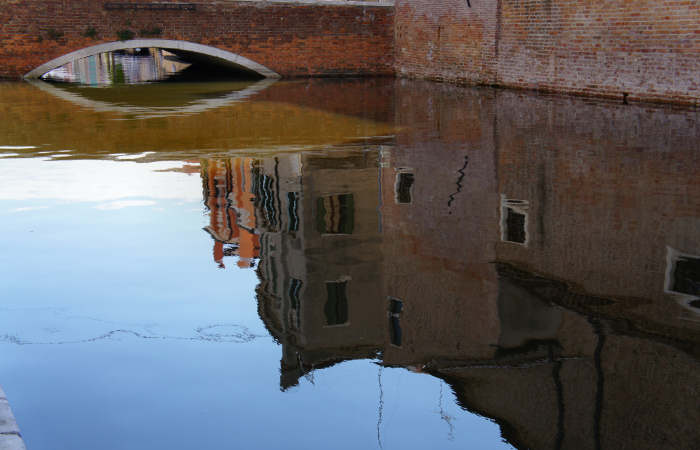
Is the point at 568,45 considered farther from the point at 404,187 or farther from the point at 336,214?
the point at 336,214

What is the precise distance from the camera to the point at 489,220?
664 cm

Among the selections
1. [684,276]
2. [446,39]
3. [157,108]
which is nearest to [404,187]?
[684,276]

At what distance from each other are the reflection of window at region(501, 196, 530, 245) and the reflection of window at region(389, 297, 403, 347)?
60.5 inches

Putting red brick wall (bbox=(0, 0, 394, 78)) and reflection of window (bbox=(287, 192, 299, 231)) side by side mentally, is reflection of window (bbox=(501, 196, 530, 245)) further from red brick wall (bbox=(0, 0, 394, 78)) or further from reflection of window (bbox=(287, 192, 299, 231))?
red brick wall (bbox=(0, 0, 394, 78))

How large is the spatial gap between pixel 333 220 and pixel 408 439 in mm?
3644

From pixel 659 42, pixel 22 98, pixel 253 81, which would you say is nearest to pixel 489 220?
pixel 659 42

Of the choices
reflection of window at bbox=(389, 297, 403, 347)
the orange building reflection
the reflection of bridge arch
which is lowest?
reflection of window at bbox=(389, 297, 403, 347)

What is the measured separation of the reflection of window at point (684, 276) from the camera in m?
4.83

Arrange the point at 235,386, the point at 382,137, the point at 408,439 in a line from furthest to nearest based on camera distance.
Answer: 1. the point at 382,137
2. the point at 235,386
3. the point at 408,439

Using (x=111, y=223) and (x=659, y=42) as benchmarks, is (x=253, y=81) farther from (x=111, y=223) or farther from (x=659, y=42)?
(x=111, y=223)

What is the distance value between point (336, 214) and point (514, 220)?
1.44m

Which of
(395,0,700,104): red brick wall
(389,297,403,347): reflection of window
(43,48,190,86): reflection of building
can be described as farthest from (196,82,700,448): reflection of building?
(43,48,190,86): reflection of building

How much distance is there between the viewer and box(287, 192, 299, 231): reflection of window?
6.66 metres

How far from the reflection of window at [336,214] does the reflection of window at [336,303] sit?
4.22ft
